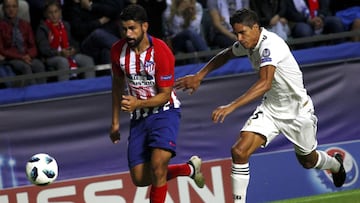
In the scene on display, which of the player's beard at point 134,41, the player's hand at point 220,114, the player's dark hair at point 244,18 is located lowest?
the player's hand at point 220,114

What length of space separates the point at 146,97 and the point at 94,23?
3.72 metres

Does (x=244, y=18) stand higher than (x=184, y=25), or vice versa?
(x=244, y=18)

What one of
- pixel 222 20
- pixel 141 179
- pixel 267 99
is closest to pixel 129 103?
pixel 141 179

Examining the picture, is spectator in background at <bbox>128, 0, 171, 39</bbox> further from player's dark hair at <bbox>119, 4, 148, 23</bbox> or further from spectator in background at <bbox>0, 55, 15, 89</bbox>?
player's dark hair at <bbox>119, 4, 148, 23</bbox>

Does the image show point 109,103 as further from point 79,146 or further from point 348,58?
point 348,58

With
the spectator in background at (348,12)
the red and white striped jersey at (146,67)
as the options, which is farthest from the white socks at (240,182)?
the spectator in background at (348,12)

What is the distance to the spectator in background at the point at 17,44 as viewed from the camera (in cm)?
1317

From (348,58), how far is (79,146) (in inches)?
134

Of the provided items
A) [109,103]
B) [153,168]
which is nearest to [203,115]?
[109,103]

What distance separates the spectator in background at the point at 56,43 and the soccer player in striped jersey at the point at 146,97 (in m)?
2.98

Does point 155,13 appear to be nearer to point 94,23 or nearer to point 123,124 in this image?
point 94,23

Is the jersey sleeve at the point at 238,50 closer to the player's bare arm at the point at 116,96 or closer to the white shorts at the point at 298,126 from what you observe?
the white shorts at the point at 298,126

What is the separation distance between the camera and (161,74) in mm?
10195

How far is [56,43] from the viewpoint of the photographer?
13.5 metres
